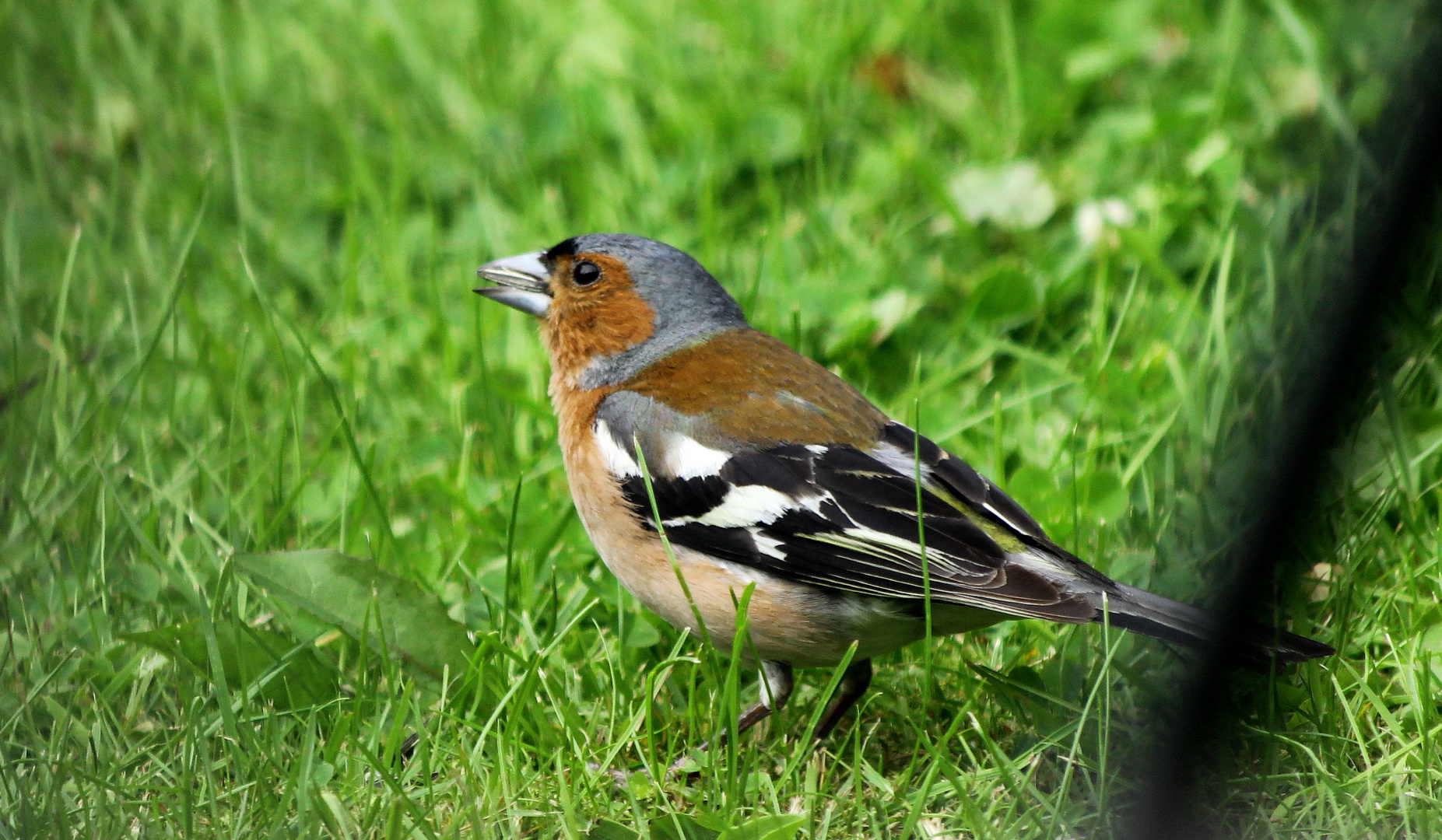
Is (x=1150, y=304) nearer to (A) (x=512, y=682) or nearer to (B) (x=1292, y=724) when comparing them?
(B) (x=1292, y=724)

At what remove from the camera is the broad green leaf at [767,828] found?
2.32 meters

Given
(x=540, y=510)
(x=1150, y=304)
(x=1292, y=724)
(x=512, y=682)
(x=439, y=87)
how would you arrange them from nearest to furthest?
(x=1292, y=724) < (x=512, y=682) < (x=540, y=510) < (x=1150, y=304) < (x=439, y=87)

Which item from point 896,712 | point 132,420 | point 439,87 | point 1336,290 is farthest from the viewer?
point 439,87

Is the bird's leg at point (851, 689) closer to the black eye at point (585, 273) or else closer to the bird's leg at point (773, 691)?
the bird's leg at point (773, 691)

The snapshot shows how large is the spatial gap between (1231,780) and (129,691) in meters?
2.18

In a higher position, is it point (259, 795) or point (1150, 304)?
point (1150, 304)

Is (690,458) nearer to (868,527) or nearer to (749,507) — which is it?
(749,507)

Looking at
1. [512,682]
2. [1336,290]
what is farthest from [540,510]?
[1336,290]

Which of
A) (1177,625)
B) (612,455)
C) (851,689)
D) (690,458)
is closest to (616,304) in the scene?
(612,455)

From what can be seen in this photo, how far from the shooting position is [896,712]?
2.93 m

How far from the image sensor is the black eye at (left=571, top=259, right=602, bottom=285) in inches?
137

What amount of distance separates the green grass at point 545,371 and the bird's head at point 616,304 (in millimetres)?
330

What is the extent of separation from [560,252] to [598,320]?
0.26 metres

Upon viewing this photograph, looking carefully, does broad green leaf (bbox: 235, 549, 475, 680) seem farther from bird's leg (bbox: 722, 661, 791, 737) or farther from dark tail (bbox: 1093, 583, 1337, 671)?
dark tail (bbox: 1093, 583, 1337, 671)
